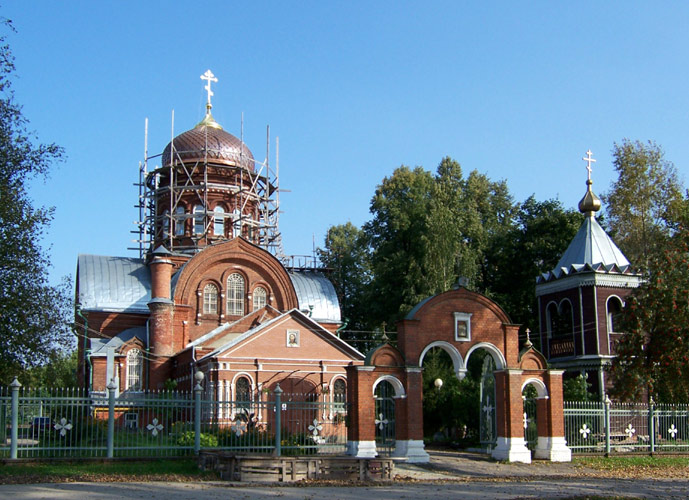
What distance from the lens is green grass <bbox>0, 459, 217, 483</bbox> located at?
49.8ft

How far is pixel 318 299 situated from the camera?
3859 cm

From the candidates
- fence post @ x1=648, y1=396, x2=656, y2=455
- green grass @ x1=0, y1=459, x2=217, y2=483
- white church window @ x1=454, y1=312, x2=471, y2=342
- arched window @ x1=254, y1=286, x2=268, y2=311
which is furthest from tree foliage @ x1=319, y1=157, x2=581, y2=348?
green grass @ x1=0, y1=459, x2=217, y2=483

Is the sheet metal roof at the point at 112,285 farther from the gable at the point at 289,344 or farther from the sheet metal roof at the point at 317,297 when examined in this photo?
the gable at the point at 289,344

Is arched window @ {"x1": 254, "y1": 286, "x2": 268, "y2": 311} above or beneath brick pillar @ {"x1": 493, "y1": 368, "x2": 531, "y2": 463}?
above

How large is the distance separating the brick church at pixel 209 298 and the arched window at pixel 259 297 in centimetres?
4

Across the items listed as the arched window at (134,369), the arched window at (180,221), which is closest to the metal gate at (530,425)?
the arched window at (134,369)

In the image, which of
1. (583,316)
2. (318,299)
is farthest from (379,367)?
(318,299)

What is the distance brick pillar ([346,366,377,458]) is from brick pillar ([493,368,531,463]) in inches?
137

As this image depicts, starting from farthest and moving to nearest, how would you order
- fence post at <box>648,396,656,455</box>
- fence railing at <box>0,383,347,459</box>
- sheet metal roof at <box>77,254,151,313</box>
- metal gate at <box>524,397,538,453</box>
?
sheet metal roof at <box>77,254,151,313</box>
fence post at <box>648,396,656,455</box>
metal gate at <box>524,397,538,453</box>
fence railing at <box>0,383,347,459</box>

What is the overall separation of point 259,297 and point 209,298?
224 centimetres

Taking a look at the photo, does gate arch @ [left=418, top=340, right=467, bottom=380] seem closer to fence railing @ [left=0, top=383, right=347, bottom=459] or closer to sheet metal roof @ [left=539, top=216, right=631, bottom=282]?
fence railing @ [left=0, top=383, right=347, bottom=459]

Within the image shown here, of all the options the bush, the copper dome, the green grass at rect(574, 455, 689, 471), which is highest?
the copper dome

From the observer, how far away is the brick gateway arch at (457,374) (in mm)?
19094

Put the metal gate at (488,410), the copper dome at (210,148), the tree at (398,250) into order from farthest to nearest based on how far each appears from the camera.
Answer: the copper dome at (210,148)
the tree at (398,250)
the metal gate at (488,410)
